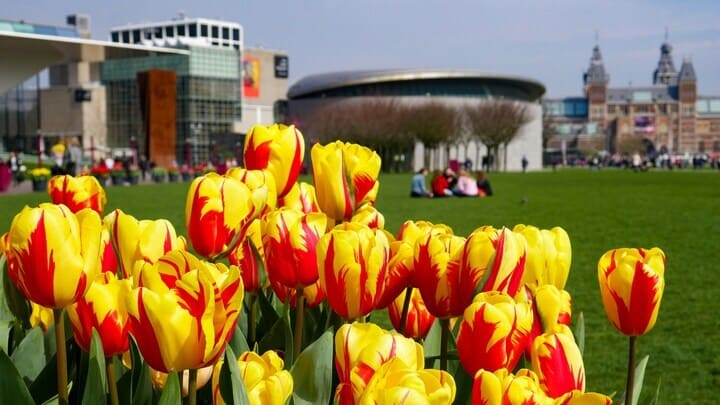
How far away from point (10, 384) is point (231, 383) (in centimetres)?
32

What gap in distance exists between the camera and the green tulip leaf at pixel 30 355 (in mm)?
1454

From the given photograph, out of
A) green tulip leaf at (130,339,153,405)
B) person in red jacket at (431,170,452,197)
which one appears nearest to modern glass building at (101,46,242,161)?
person in red jacket at (431,170,452,197)

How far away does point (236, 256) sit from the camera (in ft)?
5.43

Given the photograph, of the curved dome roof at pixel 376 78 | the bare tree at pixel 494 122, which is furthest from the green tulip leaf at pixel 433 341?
the curved dome roof at pixel 376 78

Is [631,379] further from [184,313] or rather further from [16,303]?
[16,303]

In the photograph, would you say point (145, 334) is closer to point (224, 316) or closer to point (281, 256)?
point (224, 316)

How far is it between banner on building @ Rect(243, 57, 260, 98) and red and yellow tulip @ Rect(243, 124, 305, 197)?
334 ft

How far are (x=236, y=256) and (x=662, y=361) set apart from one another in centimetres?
411

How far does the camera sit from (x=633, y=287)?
4.06 ft

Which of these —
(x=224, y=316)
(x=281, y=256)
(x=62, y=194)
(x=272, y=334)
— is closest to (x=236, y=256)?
(x=272, y=334)

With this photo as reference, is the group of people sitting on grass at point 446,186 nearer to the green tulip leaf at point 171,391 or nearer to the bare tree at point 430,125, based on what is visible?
the green tulip leaf at point 171,391

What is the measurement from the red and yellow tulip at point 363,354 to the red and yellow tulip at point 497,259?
0.76 ft

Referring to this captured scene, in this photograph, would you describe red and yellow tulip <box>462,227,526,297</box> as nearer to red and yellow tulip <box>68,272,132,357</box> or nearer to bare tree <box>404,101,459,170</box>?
red and yellow tulip <box>68,272,132,357</box>

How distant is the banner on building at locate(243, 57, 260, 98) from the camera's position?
102188 millimetres
